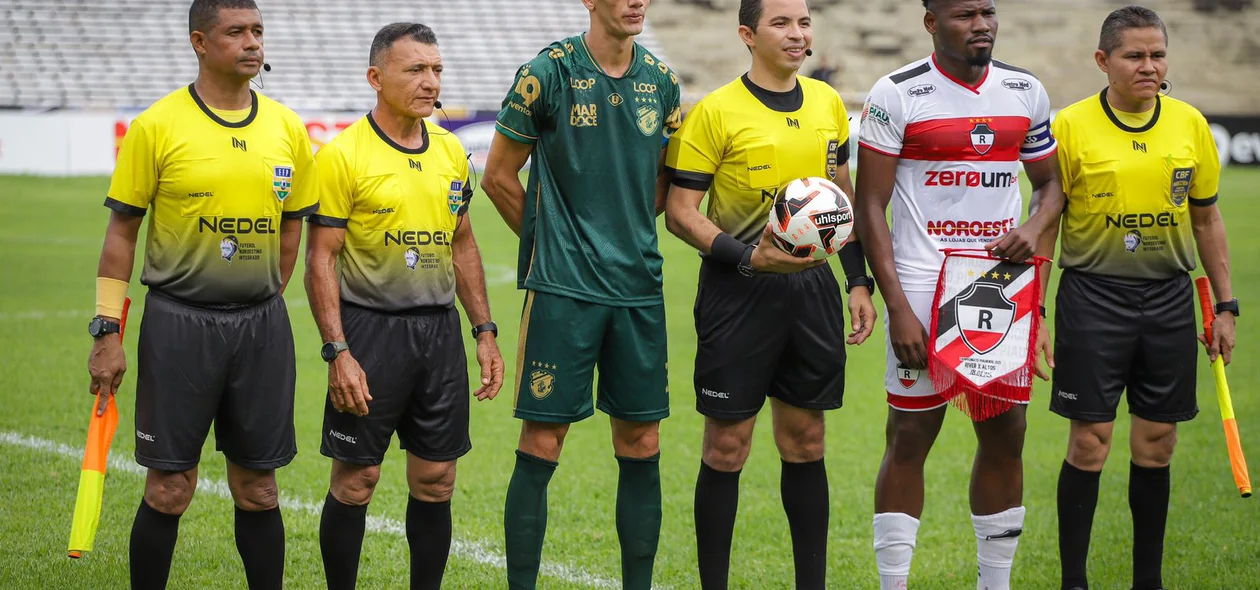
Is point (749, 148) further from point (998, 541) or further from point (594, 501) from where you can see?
point (594, 501)

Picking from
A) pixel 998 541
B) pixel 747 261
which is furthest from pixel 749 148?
pixel 998 541

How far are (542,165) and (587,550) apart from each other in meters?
2.15

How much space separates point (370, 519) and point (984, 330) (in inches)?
128

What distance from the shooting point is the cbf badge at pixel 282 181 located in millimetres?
4602

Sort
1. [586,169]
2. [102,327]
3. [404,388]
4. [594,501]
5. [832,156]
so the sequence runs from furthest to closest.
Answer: [594,501]
[832,156]
[404,388]
[586,169]
[102,327]

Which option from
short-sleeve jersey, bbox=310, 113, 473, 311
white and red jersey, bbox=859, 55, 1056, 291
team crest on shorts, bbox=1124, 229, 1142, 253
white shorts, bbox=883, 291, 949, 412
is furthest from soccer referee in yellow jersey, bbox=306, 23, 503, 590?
team crest on shorts, bbox=1124, 229, 1142, 253

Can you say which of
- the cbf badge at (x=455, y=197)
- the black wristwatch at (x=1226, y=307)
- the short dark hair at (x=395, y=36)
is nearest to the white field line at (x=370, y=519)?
the cbf badge at (x=455, y=197)

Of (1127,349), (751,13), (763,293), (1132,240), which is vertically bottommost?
(1127,349)

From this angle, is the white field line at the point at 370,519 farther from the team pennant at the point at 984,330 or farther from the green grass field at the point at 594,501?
the team pennant at the point at 984,330

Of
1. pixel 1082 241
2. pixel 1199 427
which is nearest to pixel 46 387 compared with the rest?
pixel 1082 241

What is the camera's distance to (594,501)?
698 centimetres

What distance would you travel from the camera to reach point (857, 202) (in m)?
4.99

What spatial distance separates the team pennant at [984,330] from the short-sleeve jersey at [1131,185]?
2.25 feet

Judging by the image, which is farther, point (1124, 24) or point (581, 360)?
point (1124, 24)
